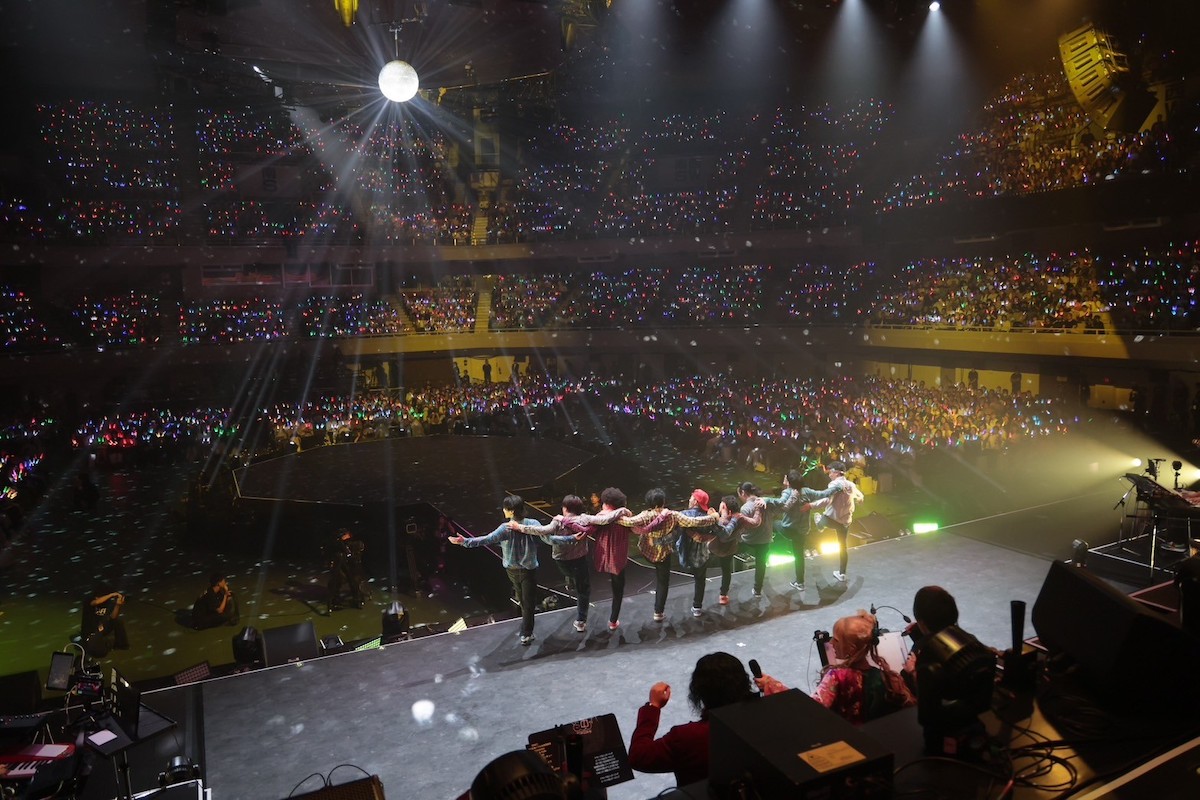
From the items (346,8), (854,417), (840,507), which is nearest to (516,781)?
(840,507)

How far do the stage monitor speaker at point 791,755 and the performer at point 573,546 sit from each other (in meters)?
4.50

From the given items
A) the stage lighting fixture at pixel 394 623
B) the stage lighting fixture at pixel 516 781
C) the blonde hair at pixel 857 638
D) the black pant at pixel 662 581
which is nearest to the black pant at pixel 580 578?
the black pant at pixel 662 581

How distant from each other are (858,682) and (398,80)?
12.2 metres

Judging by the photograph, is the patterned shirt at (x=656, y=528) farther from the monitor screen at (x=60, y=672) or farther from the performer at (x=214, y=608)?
the performer at (x=214, y=608)

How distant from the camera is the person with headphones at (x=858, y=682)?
391 cm

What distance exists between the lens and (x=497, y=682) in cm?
604

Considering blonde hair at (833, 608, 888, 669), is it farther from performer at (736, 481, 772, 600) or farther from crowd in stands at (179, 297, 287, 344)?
crowd in stands at (179, 297, 287, 344)

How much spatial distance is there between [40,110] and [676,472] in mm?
24023

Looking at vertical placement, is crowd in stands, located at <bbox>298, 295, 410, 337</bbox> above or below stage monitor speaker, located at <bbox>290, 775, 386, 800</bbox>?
above

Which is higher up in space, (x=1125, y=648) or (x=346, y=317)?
(x=346, y=317)

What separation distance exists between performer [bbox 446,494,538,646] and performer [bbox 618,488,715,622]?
36.0 inches

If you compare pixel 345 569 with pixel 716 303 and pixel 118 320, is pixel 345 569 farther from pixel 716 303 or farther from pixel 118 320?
pixel 716 303

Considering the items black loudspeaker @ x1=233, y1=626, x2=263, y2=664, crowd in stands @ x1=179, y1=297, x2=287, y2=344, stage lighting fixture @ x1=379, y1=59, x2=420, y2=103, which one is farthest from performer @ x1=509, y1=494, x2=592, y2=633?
crowd in stands @ x1=179, y1=297, x2=287, y2=344

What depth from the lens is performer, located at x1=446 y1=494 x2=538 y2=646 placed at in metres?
6.71
